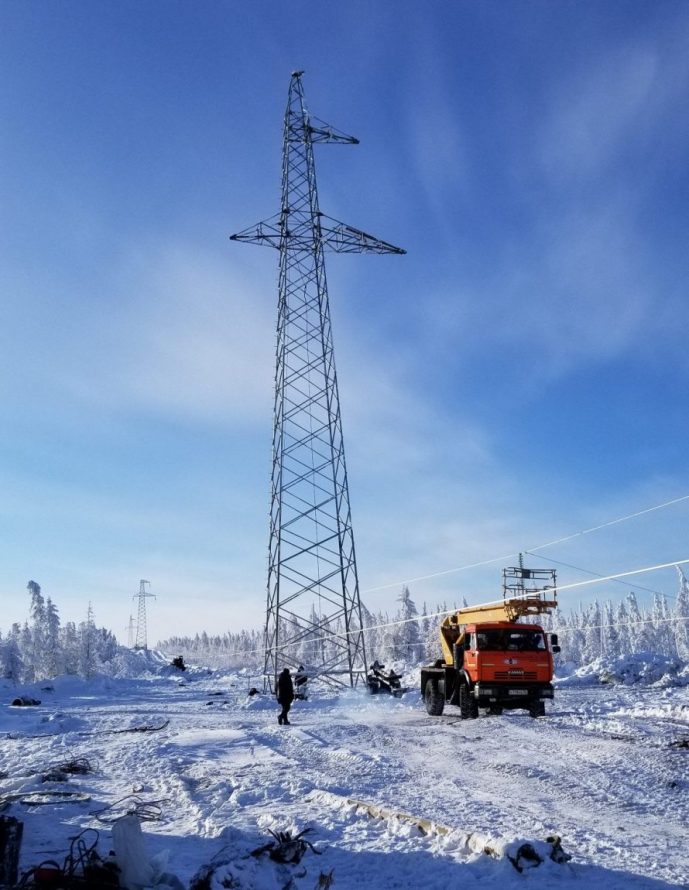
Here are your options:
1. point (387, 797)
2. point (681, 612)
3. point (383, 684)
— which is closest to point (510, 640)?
point (387, 797)

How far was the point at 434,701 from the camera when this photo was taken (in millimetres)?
22359

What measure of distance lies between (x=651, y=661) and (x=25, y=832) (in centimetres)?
4227

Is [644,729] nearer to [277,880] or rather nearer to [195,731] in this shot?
[195,731]

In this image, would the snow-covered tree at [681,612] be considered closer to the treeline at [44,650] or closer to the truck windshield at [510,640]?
the treeline at [44,650]

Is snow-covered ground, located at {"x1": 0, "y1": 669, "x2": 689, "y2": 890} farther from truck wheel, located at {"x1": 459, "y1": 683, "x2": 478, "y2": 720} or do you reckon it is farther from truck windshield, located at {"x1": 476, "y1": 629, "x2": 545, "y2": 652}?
truck windshield, located at {"x1": 476, "y1": 629, "x2": 545, "y2": 652}

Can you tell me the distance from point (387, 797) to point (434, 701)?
1350 cm

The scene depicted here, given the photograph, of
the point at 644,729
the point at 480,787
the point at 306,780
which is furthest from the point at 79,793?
the point at 644,729

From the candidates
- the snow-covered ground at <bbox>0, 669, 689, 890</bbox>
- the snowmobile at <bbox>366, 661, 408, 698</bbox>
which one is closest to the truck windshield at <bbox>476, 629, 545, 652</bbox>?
the snow-covered ground at <bbox>0, 669, 689, 890</bbox>

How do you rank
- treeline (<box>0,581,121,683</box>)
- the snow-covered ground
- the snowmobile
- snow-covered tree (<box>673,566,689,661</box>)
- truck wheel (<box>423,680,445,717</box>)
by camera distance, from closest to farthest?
the snow-covered ground < truck wheel (<box>423,680,445,717</box>) < the snowmobile < treeline (<box>0,581,121,683</box>) < snow-covered tree (<box>673,566,689,661</box>)

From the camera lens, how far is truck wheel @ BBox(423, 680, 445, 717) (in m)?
22.2

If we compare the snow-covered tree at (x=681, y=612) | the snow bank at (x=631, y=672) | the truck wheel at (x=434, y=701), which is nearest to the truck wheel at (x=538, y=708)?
the truck wheel at (x=434, y=701)

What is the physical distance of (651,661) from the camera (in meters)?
42.3

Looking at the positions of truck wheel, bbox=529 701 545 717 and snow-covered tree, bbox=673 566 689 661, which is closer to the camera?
truck wheel, bbox=529 701 545 717

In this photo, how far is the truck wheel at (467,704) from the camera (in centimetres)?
2006
